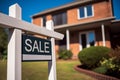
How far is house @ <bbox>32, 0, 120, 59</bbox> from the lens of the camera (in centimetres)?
1574

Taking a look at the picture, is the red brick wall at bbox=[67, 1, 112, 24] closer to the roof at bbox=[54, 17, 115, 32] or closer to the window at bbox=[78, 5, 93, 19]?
the window at bbox=[78, 5, 93, 19]

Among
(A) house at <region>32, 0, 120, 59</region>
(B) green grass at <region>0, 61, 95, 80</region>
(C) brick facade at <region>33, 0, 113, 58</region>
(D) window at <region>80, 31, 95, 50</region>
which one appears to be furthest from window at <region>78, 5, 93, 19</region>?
(B) green grass at <region>0, 61, 95, 80</region>

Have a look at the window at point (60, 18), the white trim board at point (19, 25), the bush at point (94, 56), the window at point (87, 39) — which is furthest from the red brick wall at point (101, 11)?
the white trim board at point (19, 25)

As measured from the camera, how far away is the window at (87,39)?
1671 cm

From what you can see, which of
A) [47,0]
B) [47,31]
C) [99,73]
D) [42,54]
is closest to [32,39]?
[42,54]

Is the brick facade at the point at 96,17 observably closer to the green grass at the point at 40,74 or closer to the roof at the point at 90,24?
the roof at the point at 90,24

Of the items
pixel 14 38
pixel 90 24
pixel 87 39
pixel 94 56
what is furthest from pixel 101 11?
pixel 14 38

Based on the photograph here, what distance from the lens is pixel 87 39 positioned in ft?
55.4

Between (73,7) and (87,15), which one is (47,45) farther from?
(73,7)

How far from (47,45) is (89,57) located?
6271mm

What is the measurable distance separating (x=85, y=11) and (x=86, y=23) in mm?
2584

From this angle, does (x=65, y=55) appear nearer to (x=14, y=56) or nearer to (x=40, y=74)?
(x=40, y=74)

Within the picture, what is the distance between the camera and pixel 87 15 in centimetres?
1709

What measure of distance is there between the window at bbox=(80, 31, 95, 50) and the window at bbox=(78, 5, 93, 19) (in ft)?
6.65
